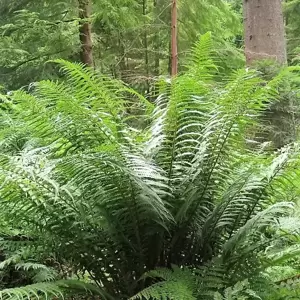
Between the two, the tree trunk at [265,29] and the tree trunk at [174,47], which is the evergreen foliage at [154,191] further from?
the tree trunk at [265,29]

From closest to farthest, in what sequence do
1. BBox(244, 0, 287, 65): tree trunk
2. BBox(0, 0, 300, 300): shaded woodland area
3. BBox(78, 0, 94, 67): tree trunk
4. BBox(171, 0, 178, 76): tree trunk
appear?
BBox(0, 0, 300, 300): shaded woodland area, BBox(171, 0, 178, 76): tree trunk, BBox(244, 0, 287, 65): tree trunk, BBox(78, 0, 94, 67): tree trunk

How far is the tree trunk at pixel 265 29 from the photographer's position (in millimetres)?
6422

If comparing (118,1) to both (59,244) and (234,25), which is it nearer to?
(234,25)

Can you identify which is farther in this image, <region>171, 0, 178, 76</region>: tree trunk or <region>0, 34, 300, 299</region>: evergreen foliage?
<region>171, 0, 178, 76</region>: tree trunk

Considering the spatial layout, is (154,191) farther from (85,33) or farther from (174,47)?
(85,33)

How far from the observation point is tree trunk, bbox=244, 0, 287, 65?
21.1 ft

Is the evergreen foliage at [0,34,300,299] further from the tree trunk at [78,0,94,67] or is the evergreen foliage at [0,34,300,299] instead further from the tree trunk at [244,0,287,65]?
the tree trunk at [78,0,94,67]

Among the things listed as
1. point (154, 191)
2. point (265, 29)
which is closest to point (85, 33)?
point (265, 29)

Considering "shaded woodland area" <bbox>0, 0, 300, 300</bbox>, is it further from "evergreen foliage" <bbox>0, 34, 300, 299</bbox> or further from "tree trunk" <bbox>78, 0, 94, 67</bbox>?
"tree trunk" <bbox>78, 0, 94, 67</bbox>

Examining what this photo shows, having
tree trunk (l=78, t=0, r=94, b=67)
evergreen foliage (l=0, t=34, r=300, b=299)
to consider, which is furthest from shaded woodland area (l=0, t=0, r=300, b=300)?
tree trunk (l=78, t=0, r=94, b=67)

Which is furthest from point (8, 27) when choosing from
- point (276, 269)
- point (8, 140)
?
point (276, 269)

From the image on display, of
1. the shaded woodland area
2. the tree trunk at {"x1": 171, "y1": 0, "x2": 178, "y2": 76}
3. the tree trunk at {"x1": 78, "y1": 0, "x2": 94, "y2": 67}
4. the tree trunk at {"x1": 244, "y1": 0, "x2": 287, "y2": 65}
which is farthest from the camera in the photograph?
the tree trunk at {"x1": 78, "y1": 0, "x2": 94, "y2": 67}

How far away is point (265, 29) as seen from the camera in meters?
6.48

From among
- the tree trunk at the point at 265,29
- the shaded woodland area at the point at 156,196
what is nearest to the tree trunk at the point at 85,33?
the tree trunk at the point at 265,29
